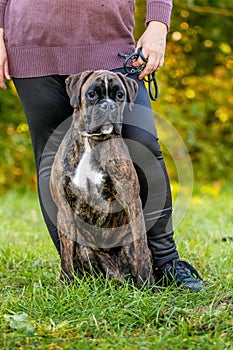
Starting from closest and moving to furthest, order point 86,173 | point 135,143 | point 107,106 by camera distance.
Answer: point 107,106 → point 86,173 → point 135,143

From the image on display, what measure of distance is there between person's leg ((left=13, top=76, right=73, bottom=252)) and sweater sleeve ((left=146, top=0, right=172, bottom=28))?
51cm

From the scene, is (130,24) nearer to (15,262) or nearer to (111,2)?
(111,2)

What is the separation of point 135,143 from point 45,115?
18.4 inches

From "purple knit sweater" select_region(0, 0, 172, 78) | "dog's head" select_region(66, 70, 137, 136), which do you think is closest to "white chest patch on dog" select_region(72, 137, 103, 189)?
"dog's head" select_region(66, 70, 137, 136)

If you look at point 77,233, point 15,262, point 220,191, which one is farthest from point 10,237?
point 220,191

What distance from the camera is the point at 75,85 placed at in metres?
2.80

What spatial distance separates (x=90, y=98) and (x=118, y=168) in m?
0.33

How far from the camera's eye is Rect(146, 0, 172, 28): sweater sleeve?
290 centimetres

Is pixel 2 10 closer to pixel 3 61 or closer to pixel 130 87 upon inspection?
pixel 3 61

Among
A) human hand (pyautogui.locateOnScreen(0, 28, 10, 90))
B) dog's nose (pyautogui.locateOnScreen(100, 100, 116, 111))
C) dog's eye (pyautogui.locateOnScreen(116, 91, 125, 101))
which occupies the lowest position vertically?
dog's nose (pyautogui.locateOnScreen(100, 100, 116, 111))

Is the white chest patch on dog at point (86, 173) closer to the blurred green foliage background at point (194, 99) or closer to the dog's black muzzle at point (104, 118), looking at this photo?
the dog's black muzzle at point (104, 118)

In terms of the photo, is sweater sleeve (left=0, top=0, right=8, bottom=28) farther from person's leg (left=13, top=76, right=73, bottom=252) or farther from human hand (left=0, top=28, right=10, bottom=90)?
person's leg (left=13, top=76, right=73, bottom=252)

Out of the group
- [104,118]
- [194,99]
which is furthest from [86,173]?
[194,99]

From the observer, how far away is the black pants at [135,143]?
2955 mm
